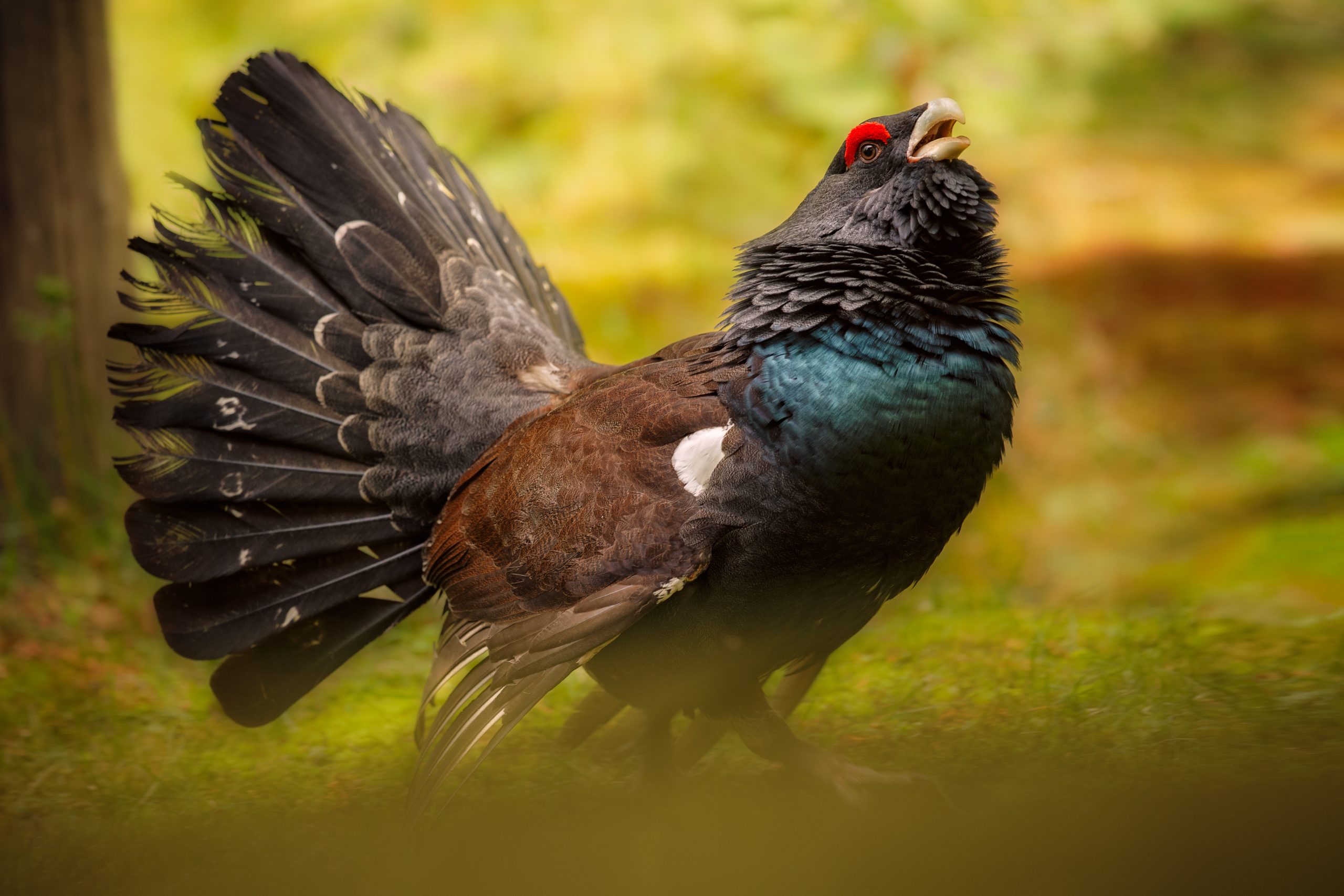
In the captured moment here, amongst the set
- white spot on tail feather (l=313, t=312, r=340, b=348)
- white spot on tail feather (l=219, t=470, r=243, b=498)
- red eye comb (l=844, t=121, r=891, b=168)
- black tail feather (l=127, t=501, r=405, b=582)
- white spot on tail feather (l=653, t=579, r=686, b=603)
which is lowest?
white spot on tail feather (l=653, t=579, r=686, b=603)

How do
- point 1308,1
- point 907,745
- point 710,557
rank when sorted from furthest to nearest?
point 1308,1 → point 907,745 → point 710,557

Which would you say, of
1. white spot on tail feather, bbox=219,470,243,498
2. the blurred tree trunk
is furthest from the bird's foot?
the blurred tree trunk

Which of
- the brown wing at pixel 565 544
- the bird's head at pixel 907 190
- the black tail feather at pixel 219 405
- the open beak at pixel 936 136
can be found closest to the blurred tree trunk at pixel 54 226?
the black tail feather at pixel 219 405

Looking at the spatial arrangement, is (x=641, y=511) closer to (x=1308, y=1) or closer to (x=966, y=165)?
(x=966, y=165)

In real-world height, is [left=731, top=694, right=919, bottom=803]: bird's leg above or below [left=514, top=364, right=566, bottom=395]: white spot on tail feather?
below

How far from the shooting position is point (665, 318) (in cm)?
715

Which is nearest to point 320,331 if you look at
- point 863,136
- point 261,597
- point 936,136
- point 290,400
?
point 290,400

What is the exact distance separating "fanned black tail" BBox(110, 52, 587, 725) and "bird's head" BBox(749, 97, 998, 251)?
4.22 ft

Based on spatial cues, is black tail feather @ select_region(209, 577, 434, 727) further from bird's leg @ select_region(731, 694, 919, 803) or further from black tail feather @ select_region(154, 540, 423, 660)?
bird's leg @ select_region(731, 694, 919, 803)

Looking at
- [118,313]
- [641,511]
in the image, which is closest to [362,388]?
[641,511]

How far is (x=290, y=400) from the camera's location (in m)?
3.59

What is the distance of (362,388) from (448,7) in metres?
5.70

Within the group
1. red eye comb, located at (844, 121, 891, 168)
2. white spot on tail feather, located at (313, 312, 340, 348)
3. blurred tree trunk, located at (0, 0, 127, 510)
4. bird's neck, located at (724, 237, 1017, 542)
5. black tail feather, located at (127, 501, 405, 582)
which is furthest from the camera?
blurred tree trunk, located at (0, 0, 127, 510)

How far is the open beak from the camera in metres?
2.76
